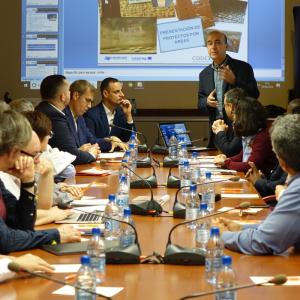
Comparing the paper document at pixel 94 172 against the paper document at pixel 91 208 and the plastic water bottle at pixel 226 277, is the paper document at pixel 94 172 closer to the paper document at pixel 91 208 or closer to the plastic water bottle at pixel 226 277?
the paper document at pixel 91 208

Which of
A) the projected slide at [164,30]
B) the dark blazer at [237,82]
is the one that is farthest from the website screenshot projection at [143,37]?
the dark blazer at [237,82]

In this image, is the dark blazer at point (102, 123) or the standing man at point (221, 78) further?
the dark blazer at point (102, 123)

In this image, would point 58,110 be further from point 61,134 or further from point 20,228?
point 20,228

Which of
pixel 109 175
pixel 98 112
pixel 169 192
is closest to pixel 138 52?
pixel 98 112

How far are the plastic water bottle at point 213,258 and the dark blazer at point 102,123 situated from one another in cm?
519

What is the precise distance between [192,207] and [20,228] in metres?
0.85

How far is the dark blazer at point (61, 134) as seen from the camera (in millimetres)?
5676

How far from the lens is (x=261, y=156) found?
18.1 feet

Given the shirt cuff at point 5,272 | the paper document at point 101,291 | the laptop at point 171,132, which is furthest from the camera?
the laptop at point 171,132

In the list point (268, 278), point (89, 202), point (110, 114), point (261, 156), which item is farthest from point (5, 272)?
point (110, 114)

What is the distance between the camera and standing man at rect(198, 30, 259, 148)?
282 inches

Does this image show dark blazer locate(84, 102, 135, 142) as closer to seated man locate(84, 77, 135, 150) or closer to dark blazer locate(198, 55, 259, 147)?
seated man locate(84, 77, 135, 150)

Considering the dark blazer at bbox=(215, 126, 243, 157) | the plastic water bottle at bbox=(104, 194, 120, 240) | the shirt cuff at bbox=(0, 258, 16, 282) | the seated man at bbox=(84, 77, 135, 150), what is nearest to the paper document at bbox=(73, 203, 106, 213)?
the plastic water bottle at bbox=(104, 194, 120, 240)

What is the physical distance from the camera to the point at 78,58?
8367 mm
